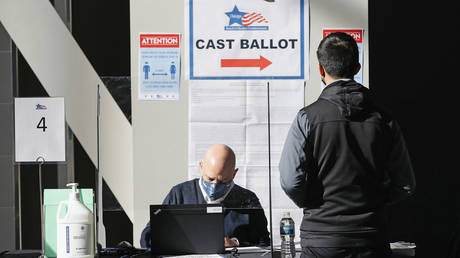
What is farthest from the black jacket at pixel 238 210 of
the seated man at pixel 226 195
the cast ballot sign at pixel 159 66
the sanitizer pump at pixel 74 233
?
the sanitizer pump at pixel 74 233

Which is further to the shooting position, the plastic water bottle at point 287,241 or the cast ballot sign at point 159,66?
the cast ballot sign at point 159,66

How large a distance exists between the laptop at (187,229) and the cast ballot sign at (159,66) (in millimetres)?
1027

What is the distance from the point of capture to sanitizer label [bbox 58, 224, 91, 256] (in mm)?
2238

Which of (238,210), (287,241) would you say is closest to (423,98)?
(238,210)

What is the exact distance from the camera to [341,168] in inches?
82.2

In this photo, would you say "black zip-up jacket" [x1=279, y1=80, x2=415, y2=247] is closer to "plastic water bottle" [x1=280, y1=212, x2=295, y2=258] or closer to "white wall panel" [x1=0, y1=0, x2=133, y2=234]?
"plastic water bottle" [x1=280, y1=212, x2=295, y2=258]

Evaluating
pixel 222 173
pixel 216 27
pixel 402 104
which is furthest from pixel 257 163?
pixel 402 104

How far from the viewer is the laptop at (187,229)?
8.15 ft

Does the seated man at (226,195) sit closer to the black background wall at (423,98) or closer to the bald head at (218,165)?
the bald head at (218,165)

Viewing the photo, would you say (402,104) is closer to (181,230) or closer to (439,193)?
(439,193)

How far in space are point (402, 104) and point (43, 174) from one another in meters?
2.93

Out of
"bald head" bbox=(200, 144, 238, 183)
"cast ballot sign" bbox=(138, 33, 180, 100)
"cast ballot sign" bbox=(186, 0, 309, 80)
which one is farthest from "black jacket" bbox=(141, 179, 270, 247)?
"cast ballot sign" bbox=(186, 0, 309, 80)

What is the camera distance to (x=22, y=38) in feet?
11.1

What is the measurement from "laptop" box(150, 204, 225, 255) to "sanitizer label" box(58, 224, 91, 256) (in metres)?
0.33
